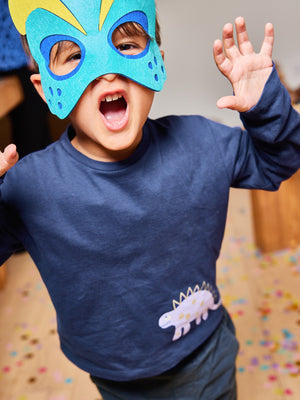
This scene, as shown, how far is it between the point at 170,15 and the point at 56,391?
0.99 meters

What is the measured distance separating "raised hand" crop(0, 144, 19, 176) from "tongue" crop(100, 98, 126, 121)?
135mm

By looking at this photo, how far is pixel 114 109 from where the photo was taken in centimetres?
72

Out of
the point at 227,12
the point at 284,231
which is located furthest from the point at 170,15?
the point at 284,231

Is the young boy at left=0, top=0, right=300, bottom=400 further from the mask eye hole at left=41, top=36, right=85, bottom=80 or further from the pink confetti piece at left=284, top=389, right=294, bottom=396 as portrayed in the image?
the pink confetti piece at left=284, top=389, right=294, bottom=396

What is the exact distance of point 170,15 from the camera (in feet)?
3.89

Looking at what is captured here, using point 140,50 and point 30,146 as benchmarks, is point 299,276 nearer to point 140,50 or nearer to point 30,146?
point 30,146

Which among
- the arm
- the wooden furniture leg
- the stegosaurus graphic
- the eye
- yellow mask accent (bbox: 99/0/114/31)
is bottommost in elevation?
the wooden furniture leg

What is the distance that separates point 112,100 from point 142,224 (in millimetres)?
187

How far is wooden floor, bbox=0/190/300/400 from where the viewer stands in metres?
1.32

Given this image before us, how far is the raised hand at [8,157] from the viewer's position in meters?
0.65

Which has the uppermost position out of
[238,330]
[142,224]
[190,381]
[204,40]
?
[204,40]

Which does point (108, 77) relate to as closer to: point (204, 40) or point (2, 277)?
point (204, 40)

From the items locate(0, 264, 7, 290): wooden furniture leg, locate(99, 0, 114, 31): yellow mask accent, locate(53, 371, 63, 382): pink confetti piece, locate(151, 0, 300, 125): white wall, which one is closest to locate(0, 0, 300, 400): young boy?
locate(99, 0, 114, 31): yellow mask accent

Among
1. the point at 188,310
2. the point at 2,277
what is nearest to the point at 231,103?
the point at 188,310
